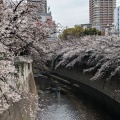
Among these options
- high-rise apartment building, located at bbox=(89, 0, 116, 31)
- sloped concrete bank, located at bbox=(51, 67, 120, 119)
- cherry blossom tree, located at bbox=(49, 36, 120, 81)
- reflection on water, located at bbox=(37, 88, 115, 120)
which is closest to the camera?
reflection on water, located at bbox=(37, 88, 115, 120)

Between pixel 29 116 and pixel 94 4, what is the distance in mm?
70292

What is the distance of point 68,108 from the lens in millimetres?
18234

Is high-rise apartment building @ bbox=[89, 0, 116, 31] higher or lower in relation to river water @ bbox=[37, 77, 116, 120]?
higher

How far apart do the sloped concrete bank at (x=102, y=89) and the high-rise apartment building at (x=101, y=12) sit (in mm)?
49757

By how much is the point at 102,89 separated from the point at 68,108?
5.35m

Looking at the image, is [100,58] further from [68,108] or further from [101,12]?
[101,12]

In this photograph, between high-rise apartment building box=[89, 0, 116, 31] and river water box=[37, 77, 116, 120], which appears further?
high-rise apartment building box=[89, 0, 116, 31]

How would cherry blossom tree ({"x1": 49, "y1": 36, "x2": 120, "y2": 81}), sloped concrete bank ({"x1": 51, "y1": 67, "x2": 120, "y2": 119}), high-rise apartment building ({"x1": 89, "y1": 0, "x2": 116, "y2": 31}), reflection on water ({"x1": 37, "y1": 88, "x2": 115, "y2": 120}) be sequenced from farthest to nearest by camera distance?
high-rise apartment building ({"x1": 89, "y1": 0, "x2": 116, "y2": 31}), sloped concrete bank ({"x1": 51, "y1": 67, "x2": 120, "y2": 119}), cherry blossom tree ({"x1": 49, "y1": 36, "x2": 120, "y2": 81}), reflection on water ({"x1": 37, "y1": 88, "x2": 115, "y2": 120})

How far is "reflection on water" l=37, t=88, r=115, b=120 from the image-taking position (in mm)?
16016

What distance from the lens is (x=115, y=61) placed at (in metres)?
17.8

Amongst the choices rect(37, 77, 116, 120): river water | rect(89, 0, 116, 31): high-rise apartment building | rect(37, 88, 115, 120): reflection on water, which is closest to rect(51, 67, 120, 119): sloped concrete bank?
rect(37, 77, 116, 120): river water

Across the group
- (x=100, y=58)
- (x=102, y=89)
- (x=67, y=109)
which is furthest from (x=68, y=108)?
(x=102, y=89)

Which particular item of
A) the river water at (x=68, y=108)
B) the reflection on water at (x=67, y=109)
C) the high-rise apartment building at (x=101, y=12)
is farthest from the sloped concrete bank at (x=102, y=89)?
the high-rise apartment building at (x=101, y=12)

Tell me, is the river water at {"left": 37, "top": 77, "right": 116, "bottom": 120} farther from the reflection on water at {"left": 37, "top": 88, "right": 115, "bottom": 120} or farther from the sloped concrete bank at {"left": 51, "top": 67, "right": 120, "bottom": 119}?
the sloped concrete bank at {"left": 51, "top": 67, "right": 120, "bottom": 119}
